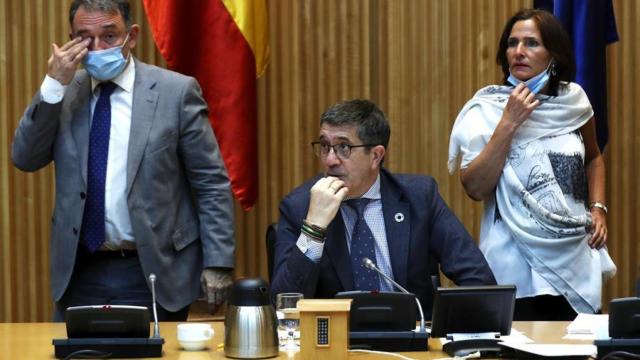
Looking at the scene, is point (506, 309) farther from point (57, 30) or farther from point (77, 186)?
point (57, 30)

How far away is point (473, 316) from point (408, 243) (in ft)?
2.18

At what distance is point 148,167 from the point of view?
366 cm

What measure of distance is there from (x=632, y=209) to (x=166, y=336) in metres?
2.74

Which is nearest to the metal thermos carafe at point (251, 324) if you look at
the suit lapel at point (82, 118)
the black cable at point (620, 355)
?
the black cable at point (620, 355)

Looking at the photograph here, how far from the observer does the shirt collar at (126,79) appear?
146 inches

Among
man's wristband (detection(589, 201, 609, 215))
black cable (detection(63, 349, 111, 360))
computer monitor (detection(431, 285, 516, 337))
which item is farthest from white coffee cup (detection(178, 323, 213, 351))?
man's wristband (detection(589, 201, 609, 215))

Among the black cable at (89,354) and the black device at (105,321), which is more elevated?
the black device at (105,321)

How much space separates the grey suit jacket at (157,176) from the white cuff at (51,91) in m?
0.02

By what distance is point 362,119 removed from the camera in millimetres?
3494

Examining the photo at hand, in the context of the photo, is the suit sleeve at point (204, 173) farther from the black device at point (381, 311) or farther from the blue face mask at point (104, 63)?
the black device at point (381, 311)

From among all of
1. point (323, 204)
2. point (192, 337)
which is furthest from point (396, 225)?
point (192, 337)

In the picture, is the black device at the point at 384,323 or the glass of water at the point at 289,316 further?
the glass of water at the point at 289,316

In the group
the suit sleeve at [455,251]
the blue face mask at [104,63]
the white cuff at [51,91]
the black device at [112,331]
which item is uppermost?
the blue face mask at [104,63]

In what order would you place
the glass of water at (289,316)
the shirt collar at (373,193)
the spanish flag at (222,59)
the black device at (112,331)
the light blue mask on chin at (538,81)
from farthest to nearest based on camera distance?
the spanish flag at (222,59)
the light blue mask on chin at (538,81)
the shirt collar at (373,193)
the glass of water at (289,316)
the black device at (112,331)
